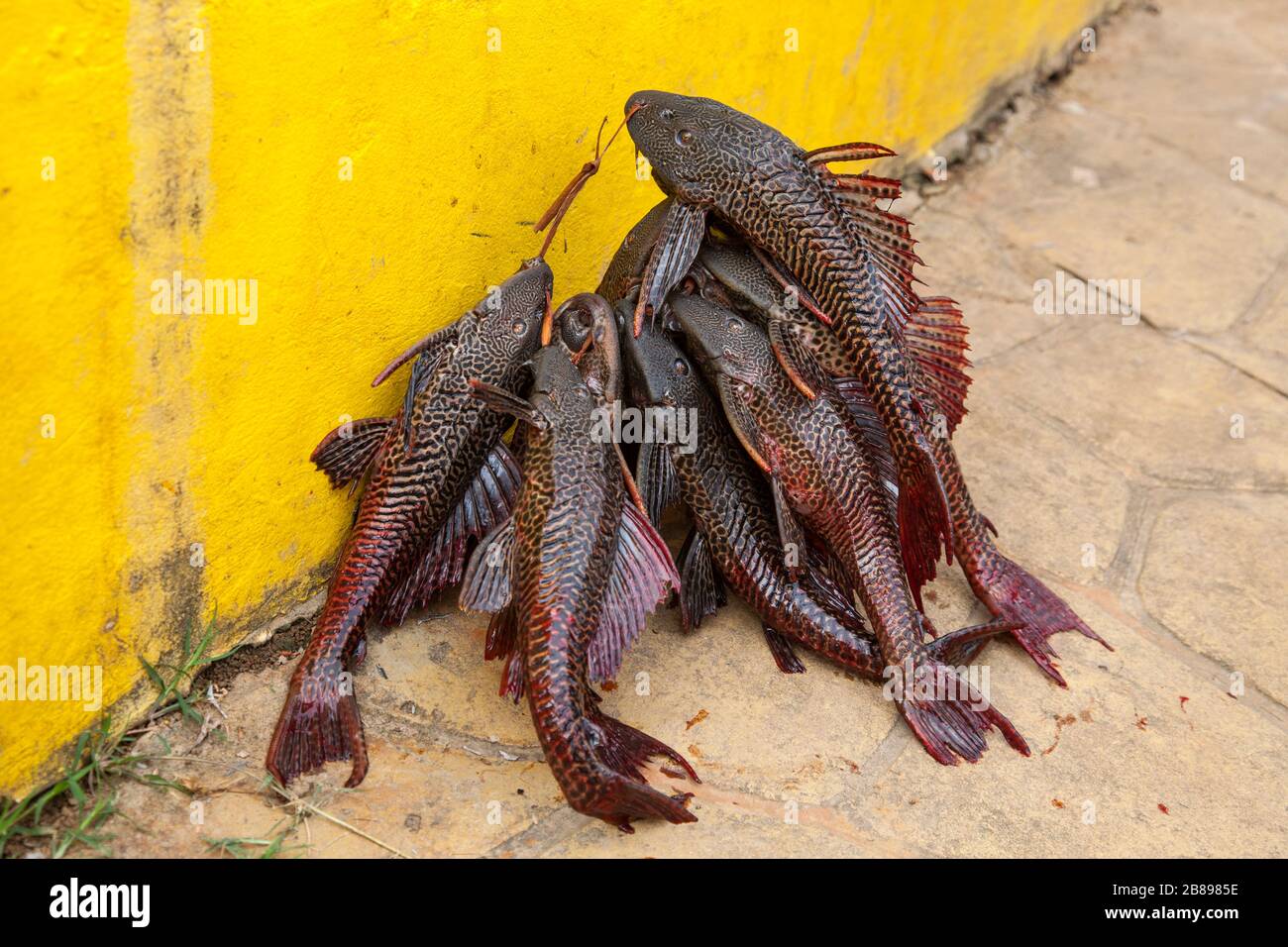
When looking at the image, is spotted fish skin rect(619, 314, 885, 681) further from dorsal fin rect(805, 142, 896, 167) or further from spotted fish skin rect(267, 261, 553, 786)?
dorsal fin rect(805, 142, 896, 167)

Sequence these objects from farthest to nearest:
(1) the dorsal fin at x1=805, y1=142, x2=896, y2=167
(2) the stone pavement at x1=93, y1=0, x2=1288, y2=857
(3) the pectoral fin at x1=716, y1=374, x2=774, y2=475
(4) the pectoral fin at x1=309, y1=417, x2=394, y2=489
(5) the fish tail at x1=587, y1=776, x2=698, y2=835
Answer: (1) the dorsal fin at x1=805, y1=142, x2=896, y2=167
(3) the pectoral fin at x1=716, y1=374, x2=774, y2=475
(4) the pectoral fin at x1=309, y1=417, x2=394, y2=489
(2) the stone pavement at x1=93, y1=0, x2=1288, y2=857
(5) the fish tail at x1=587, y1=776, x2=698, y2=835

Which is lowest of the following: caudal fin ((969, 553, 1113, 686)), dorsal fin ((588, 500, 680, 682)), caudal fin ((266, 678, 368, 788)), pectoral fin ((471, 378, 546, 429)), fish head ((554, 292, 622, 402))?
caudal fin ((266, 678, 368, 788))

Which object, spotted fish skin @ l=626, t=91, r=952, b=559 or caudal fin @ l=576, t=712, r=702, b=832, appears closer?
caudal fin @ l=576, t=712, r=702, b=832

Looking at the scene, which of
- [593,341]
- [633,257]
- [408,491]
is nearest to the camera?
[408,491]

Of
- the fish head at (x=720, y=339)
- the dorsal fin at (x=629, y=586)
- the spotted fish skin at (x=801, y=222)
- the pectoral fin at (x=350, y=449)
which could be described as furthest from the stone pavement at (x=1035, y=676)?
the fish head at (x=720, y=339)

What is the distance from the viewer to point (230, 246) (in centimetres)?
339

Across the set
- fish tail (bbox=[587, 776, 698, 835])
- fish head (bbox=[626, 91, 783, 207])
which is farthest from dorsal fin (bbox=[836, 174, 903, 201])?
fish tail (bbox=[587, 776, 698, 835])

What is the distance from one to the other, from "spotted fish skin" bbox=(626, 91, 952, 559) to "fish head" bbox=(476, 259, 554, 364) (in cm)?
54

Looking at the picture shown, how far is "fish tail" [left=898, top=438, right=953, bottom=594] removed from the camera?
420cm

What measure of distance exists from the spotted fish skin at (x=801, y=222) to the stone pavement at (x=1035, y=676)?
718 millimetres

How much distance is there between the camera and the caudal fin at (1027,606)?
170 inches

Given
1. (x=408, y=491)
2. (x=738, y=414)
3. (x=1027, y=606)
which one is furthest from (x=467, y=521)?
(x=1027, y=606)

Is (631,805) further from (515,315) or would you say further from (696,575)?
(515,315)

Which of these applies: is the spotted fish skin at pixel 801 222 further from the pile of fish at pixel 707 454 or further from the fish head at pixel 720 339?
the fish head at pixel 720 339
